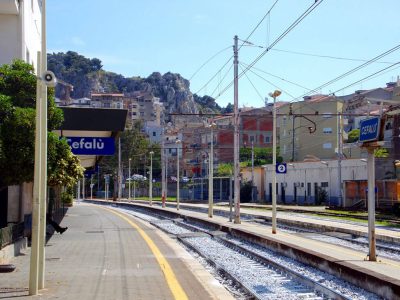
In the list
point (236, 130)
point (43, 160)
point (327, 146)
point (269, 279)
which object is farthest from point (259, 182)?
point (43, 160)

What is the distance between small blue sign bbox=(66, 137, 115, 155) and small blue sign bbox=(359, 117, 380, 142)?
43.1 feet

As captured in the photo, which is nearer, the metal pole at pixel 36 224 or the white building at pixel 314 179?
the metal pole at pixel 36 224

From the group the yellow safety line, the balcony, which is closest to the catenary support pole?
the yellow safety line

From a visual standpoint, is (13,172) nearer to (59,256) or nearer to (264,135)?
(59,256)

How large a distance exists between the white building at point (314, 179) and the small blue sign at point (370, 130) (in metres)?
40.5

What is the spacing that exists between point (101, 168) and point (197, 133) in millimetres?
20547

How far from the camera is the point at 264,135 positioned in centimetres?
12206

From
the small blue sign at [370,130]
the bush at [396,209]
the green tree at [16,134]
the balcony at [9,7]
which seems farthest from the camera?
the bush at [396,209]

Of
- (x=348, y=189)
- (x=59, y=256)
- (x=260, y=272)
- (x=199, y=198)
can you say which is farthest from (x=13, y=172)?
(x=199, y=198)

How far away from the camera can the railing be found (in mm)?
14315

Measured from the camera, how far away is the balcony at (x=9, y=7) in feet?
66.9

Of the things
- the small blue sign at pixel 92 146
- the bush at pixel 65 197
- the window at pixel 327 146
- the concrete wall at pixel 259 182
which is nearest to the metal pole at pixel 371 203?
the small blue sign at pixel 92 146

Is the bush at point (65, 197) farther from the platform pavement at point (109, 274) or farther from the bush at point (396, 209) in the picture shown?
the bush at point (396, 209)

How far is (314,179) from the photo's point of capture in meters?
66.1
